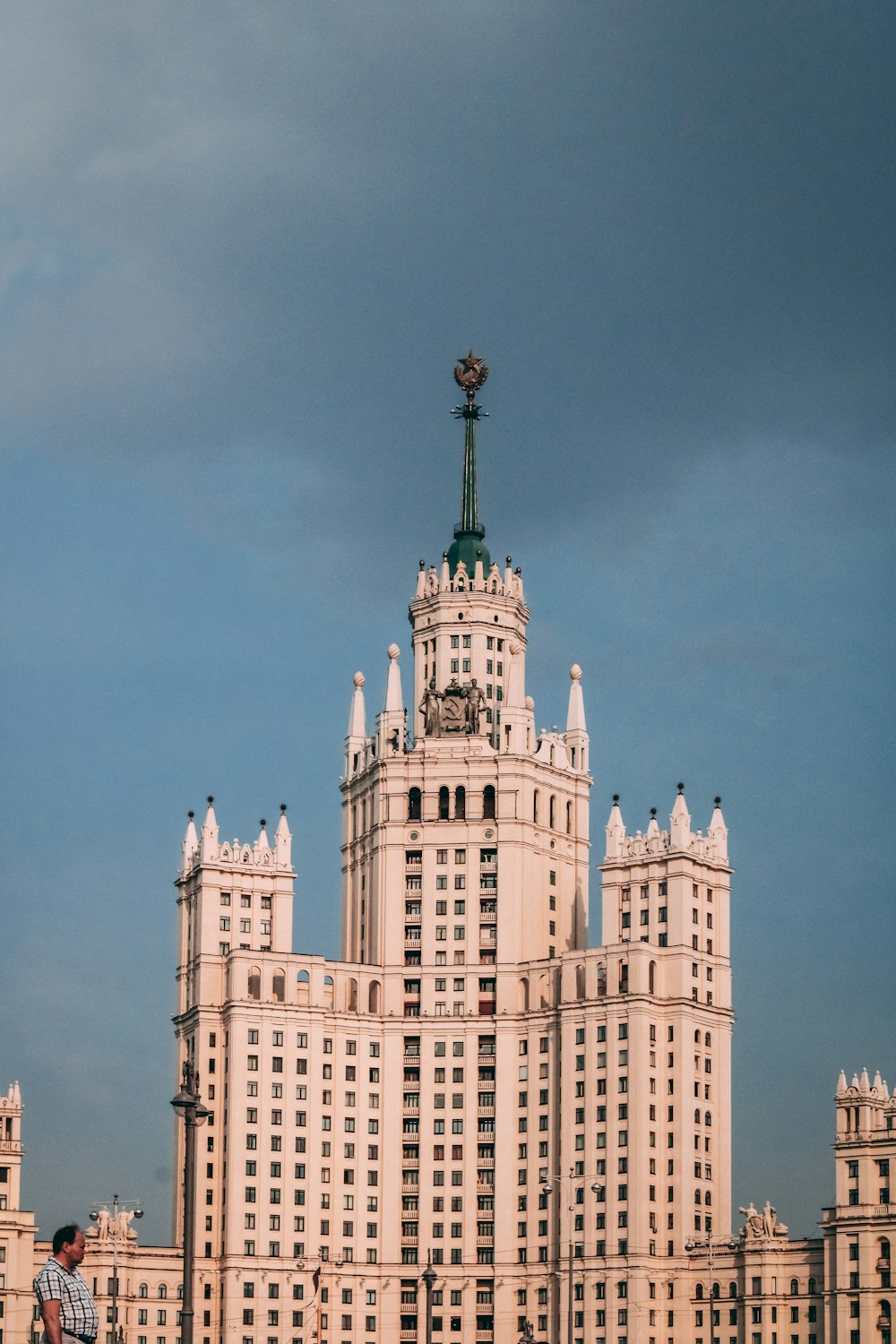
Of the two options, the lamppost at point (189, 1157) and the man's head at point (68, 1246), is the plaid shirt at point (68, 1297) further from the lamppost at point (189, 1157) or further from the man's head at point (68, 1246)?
the lamppost at point (189, 1157)

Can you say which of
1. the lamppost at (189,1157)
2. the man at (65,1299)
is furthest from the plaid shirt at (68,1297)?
the lamppost at (189,1157)

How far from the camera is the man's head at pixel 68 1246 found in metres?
36.5

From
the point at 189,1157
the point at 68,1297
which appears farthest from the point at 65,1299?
the point at 189,1157

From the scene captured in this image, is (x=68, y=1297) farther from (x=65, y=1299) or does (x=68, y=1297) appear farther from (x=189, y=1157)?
(x=189, y=1157)

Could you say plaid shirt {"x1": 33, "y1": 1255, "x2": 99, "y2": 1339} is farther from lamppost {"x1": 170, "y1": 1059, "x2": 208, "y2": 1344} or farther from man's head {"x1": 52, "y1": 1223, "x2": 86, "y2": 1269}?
lamppost {"x1": 170, "y1": 1059, "x2": 208, "y2": 1344}

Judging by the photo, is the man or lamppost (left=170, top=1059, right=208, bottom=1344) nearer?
the man

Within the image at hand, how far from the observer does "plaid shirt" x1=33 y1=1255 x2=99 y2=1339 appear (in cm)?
3575

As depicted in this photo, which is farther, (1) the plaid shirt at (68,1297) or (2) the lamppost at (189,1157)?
(2) the lamppost at (189,1157)

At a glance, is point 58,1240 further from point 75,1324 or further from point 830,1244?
point 830,1244

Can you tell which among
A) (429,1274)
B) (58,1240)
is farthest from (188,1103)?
(429,1274)

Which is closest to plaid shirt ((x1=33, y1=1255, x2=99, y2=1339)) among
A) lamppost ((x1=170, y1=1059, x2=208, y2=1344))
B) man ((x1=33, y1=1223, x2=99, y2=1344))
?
man ((x1=33, y1=1223, x2=99, y2=1344))

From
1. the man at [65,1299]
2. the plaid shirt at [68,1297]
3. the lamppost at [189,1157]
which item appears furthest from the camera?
the lamppost at [189,1157]

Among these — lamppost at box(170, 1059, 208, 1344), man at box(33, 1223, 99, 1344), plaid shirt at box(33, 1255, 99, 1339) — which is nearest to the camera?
man at box(33, 1223, 99, 1344)

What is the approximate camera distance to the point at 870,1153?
7864 inches
